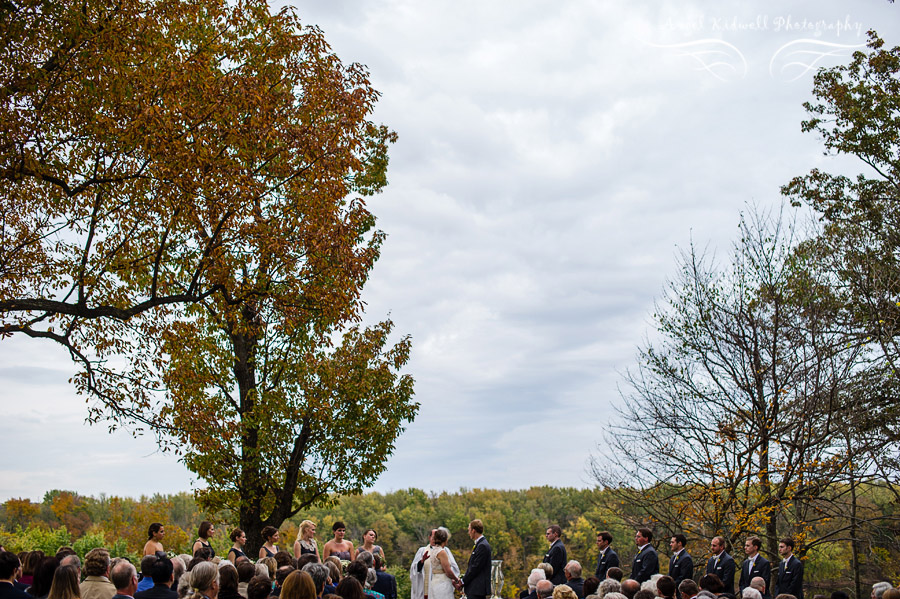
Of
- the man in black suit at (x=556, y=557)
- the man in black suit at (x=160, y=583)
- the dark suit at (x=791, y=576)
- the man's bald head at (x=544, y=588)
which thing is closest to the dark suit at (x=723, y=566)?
the dark suit at (x=791, y=576)

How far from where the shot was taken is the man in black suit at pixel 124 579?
5.96 meters

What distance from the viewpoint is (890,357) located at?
14875mm

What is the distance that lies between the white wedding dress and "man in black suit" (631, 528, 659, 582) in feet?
11.1

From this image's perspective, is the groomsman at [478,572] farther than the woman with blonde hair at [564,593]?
Yes

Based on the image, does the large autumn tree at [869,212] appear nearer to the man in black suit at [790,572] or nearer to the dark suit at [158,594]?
the man in black suit at [790,572]

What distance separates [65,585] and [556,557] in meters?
8.08

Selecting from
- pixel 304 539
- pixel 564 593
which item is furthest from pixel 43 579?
pixel 564 593

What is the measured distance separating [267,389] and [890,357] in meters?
13.5

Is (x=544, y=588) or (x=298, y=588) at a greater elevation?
(x=298, y=588)

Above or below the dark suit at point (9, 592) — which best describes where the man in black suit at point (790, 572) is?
below

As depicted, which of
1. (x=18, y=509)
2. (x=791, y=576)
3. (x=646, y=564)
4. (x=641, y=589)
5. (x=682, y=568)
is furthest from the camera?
(x=18, y=509)

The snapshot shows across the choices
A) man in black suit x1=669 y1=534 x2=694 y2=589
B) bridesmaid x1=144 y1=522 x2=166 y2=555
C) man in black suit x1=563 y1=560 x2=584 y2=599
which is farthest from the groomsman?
bridesmaid x1=144 y1=522 x2=166 y2=555

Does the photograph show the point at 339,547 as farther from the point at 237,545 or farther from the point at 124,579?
the point at 124,579

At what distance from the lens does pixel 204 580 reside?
6.17 metres
